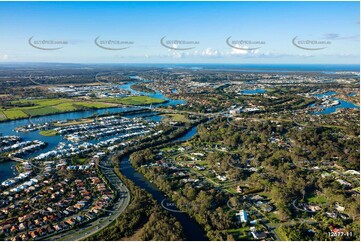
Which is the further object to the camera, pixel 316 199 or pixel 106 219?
pixel 316 199

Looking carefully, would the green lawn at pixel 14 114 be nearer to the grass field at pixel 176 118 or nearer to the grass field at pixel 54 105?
the grass field at pixel 54 105

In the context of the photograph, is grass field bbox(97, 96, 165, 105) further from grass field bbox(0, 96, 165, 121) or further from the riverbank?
the riverbank

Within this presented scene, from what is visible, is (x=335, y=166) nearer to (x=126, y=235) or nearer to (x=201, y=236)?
(x=201, y=236)

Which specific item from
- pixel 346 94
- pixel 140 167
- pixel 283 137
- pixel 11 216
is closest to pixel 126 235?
pixel 11 216

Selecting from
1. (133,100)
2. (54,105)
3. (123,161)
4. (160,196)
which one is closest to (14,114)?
(54,105)

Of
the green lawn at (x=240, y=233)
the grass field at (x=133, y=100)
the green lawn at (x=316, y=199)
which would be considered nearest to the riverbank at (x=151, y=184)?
the green lawn at (x=240, y=233)

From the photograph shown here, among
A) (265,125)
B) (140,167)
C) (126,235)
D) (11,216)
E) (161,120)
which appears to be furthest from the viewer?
(161,120)

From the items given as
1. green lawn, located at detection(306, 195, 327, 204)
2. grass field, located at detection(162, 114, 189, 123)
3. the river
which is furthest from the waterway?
grass field, located at detection(162, 114, 189, 123)

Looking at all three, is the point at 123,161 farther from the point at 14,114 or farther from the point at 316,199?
the point at 14,114
